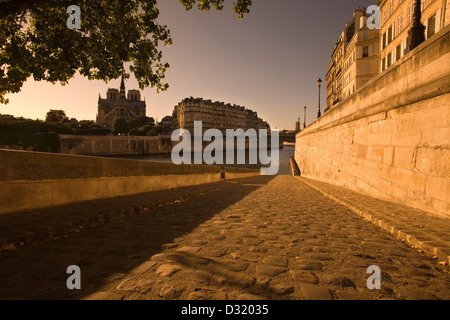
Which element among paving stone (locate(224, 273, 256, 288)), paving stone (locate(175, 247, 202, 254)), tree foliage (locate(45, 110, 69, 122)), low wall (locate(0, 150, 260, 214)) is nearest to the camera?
paving stone (locate(224, 273, 256, 288))

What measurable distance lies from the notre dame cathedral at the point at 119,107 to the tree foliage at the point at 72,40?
134844 mm

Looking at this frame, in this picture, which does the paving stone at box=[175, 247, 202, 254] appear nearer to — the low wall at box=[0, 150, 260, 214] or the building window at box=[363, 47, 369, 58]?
the low wall at box=[0, 150, 260, 214]

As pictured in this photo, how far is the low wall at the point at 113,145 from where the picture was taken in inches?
2549

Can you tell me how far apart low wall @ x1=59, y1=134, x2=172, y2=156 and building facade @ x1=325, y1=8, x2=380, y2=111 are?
57780 millimetres

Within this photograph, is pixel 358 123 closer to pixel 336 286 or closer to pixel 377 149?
pixel 377 149

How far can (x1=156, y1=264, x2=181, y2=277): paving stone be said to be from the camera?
7.26ft

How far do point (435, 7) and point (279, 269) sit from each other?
85.0 feet

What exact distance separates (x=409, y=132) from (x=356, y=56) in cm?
3703

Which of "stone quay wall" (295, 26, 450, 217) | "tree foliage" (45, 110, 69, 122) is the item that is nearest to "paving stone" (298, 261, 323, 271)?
"stone quay wall" (295, 26, 450, 217)

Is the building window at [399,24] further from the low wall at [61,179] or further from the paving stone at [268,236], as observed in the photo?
the paving stone at [268,236]

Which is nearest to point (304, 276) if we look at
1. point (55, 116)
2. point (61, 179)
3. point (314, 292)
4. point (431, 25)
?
point (314, 292)

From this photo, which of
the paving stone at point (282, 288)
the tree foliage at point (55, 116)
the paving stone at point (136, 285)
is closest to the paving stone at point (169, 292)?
the paving stone at point (136, 285)
